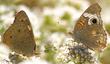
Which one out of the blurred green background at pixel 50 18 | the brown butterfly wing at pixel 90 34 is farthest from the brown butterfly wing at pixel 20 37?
the brown butterfly wing at pixel 90 34

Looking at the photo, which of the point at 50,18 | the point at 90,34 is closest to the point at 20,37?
the point at 90,34

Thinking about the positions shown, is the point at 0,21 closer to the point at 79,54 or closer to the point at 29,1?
the point at 79,54

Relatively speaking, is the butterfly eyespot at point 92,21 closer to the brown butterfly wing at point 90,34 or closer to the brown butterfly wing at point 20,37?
the brown butterfly wing at point 90,34

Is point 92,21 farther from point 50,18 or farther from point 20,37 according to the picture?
point 50,18

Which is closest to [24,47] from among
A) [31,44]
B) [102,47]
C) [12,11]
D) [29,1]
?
[31,44]

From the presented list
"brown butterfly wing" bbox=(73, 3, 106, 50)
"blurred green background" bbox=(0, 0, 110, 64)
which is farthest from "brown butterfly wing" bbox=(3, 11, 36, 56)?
"brown butterfly wing" bbox=(73, 3, 106, 50)

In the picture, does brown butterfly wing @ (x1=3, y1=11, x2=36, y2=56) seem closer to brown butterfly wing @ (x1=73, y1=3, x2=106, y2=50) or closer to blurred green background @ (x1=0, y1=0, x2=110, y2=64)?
blurred green background @ (x1=0, y1=0, x2=110, y2=64)

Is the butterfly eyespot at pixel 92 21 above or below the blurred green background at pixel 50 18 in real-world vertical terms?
below
